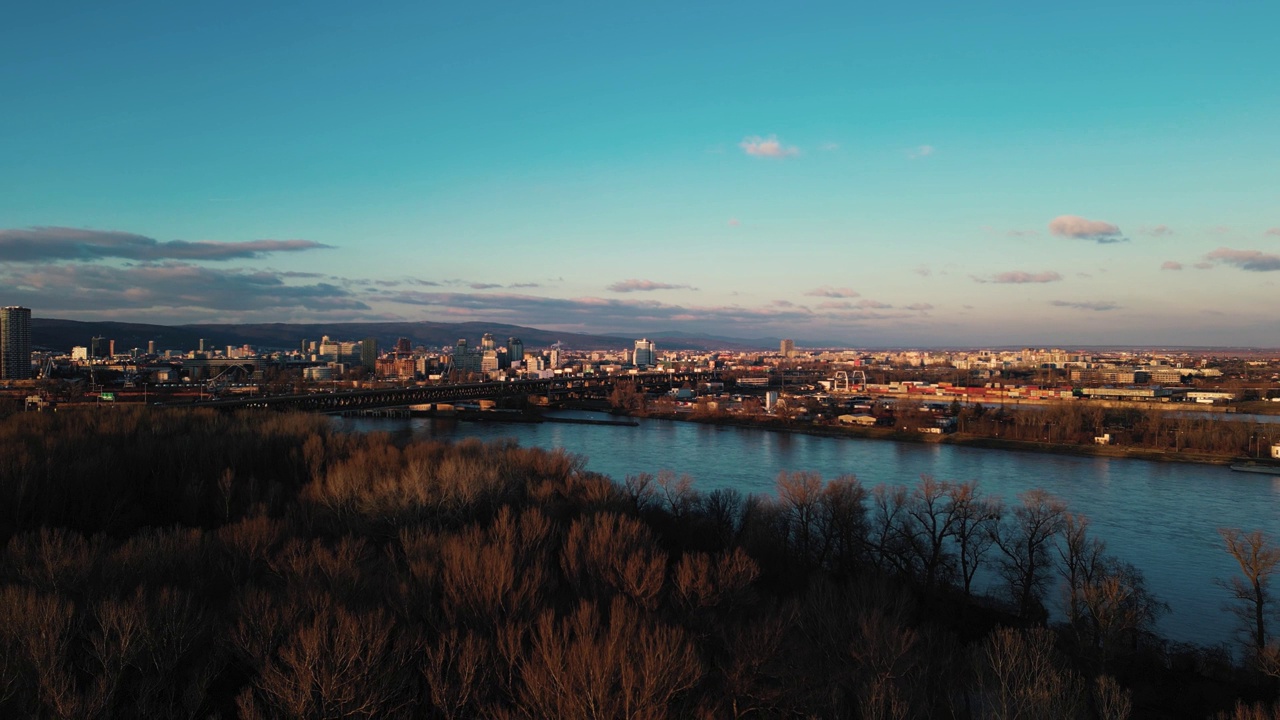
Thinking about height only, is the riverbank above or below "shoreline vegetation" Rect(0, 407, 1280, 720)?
below

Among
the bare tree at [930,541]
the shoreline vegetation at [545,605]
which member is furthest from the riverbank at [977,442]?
the bare tree at [930,541]

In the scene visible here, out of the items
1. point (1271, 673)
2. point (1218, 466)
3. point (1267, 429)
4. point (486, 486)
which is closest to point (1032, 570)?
point (1271, 673)

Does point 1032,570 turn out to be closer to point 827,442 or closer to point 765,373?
point 827,442

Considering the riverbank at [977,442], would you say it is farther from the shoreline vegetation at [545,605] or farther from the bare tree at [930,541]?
the bare tree at [930,541]

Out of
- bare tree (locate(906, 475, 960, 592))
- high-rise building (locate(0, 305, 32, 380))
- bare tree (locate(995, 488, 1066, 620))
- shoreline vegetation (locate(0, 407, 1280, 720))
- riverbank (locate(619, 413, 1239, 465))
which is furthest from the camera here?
high-rise building (locate(0, 305, 32, 380))

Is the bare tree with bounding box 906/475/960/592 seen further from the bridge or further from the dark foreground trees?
the bridge

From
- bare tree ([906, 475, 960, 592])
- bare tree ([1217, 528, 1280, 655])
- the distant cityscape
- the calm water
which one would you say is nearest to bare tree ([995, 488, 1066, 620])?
bare tree ([906, 475, 960, 592])
